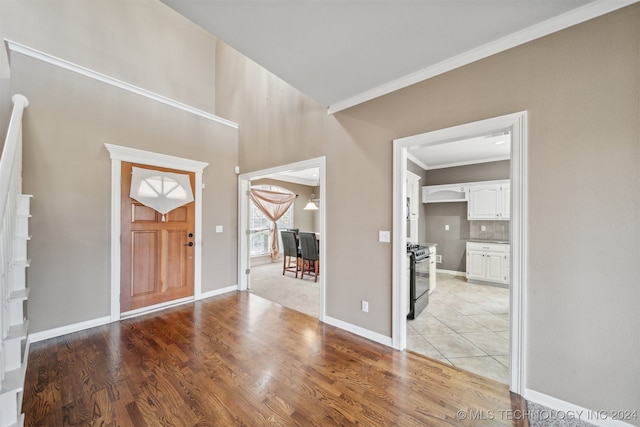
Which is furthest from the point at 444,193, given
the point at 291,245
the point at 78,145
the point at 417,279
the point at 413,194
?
the point at 78,145

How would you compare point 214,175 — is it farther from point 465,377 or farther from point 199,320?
point 465,377

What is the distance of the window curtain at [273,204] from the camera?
679 cm

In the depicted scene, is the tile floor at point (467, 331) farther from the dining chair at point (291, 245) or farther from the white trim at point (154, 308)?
the white trim at point (154, 308)

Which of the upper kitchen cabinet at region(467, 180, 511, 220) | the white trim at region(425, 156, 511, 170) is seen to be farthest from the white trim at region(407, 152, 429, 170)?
the upper kitchen cabinet at region(467, 180, 511, 220)

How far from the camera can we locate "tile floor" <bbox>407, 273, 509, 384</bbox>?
2246 millimetres

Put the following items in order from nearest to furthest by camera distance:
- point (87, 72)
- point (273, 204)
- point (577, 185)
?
point (577, 185), point (87, 72), point (273, 204)

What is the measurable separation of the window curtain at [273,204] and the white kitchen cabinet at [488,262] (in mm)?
4809

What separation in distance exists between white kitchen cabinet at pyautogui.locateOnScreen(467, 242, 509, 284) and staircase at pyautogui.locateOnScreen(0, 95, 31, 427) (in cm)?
602

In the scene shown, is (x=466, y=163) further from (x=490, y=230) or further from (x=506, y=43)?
(x=506, y=43)

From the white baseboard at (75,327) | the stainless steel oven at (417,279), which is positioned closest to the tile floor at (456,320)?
the stainless steel oven at (417,279)

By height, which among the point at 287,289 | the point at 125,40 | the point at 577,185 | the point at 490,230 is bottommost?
the point at 287,289

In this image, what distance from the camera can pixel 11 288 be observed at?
5.87 feet

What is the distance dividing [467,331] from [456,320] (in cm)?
30

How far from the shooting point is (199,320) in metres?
3.09
